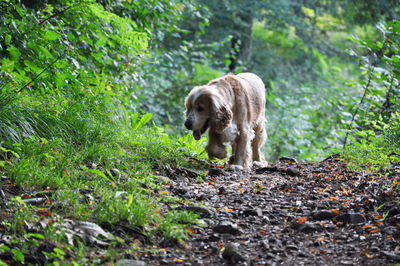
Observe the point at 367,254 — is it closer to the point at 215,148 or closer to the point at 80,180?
the point at 80,180

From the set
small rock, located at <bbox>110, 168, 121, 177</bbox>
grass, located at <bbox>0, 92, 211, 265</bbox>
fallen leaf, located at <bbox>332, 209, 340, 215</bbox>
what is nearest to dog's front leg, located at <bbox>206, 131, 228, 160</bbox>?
grass, located at <bbox>0, 92, 211, 265</bbox>

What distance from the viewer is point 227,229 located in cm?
319

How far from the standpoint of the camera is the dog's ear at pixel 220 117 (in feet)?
17.9

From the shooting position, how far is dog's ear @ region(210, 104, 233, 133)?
5.46 meters

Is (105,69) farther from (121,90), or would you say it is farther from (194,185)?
(194,185)

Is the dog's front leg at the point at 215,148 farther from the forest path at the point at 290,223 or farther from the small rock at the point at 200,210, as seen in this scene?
the small rock at the point at 200,210

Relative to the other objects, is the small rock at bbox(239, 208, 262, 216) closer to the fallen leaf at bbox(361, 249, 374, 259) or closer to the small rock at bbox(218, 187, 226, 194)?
the small rock at bbox(218, 187, 226, 194)

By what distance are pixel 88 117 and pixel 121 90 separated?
2464mm

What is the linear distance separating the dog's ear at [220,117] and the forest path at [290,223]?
3.21 feet

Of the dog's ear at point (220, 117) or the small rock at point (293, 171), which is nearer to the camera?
the small rock at point (293, 171)

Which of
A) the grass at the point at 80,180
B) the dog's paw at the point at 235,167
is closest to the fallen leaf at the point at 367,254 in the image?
the grass at the point at 80,180

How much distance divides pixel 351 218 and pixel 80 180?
6.89ft

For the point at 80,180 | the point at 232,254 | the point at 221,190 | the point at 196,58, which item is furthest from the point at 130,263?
the point at 196,58

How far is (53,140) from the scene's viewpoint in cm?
405
